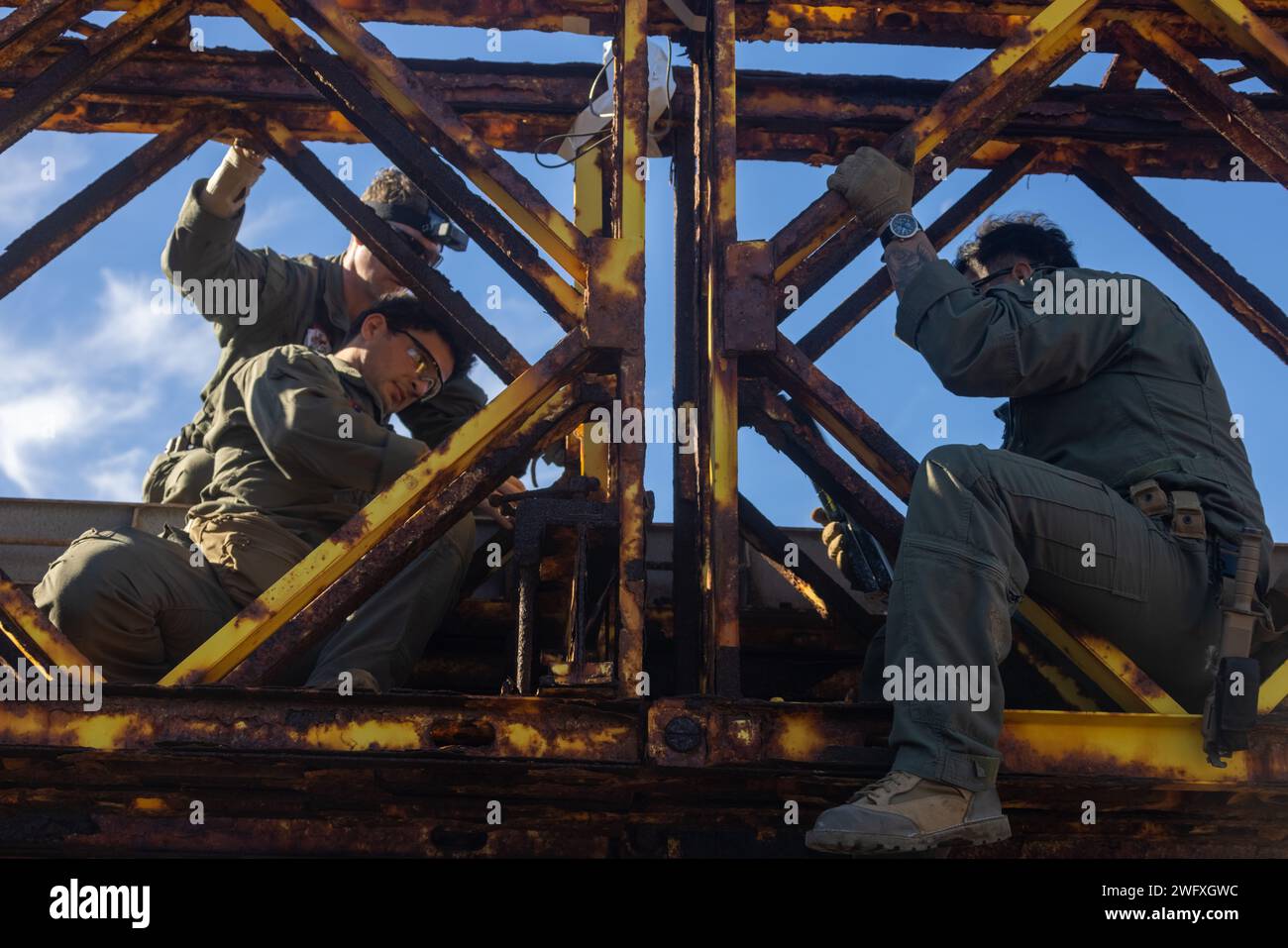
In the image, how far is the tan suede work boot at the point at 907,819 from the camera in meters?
3.62

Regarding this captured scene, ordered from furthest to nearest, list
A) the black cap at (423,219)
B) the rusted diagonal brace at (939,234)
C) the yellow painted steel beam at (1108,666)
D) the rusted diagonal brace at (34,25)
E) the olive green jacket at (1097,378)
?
the black cap at (423,219)
the rusted diagonal brace at (939,234)
the rusted diagonal brace at (34,25)
the olive green jacket at (1097,378)
the yellow painted steel beam at (1108,666)

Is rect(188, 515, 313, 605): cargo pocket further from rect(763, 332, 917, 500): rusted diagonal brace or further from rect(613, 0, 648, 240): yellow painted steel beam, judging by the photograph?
rect(763, 332, 917, 500): rusted diagonal brace

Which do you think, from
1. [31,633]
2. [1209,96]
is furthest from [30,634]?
[1209,96]

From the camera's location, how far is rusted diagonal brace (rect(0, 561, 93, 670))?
4.18 m

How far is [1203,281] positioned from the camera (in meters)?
6.26

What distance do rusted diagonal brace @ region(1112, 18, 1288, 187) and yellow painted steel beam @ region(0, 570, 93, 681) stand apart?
384 centimetres

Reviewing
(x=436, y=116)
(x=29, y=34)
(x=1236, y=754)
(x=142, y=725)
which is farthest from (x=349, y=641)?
(x=1236, y=754)

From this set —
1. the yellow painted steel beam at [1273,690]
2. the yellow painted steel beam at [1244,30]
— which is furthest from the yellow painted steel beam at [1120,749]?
the yellow painted steel beam at [1244,30]

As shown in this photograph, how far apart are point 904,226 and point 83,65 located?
2.67 meters

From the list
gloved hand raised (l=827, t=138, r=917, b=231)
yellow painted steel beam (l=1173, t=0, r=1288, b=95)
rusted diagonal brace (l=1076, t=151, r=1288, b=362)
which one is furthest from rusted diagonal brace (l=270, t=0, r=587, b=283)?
rusted diagonal brace (l=1076, t=151, r=1288, b=362)

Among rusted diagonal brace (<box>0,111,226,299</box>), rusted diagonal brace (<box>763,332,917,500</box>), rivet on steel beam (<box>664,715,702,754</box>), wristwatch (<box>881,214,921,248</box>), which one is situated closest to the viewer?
rivet on steel beam (<box>664,715,702,754</box>)

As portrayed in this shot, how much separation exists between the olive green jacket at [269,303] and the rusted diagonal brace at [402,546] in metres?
1.60

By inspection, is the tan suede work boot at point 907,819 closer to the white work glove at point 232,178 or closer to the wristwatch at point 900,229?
the wristwatch at point 900,229

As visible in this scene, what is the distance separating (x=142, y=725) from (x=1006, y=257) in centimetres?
309
